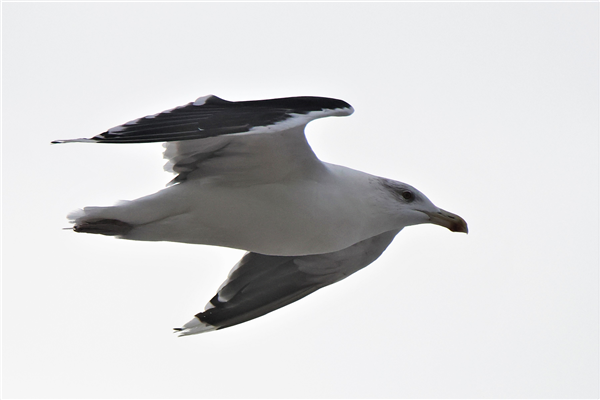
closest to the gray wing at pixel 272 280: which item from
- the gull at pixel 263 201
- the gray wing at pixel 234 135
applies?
the gull at pixel 263 201

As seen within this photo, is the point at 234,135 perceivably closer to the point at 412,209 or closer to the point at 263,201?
the point at 263,201

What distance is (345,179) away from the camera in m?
6.79

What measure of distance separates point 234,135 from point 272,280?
2.69m

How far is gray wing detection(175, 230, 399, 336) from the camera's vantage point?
7.73 meters

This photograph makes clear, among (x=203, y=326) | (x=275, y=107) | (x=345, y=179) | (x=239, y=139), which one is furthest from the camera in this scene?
(x=203, y=326)

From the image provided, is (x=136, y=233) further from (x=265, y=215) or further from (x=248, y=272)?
(x=248, y=272)

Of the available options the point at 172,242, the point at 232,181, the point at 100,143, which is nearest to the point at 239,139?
the point at 232,181

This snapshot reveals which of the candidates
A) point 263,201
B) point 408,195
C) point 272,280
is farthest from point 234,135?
point 272,280

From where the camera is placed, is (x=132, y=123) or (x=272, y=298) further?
(x=272, y=298)

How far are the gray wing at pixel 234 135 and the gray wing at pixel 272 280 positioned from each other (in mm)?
1481

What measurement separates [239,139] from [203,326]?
6.70 ft

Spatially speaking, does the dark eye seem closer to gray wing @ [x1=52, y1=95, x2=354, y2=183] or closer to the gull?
the gull

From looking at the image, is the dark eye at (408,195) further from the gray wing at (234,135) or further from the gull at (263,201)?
the gray wing at (234,135)

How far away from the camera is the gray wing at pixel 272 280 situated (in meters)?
7.73
